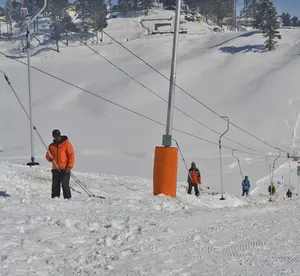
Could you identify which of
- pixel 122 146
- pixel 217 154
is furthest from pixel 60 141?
pixel 122 146

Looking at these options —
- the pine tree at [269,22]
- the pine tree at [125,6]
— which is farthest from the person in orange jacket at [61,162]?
the pine tree at [125,6]

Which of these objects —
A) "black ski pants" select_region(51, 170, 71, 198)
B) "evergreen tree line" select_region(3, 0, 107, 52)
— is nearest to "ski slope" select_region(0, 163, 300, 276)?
"black ski pants" select_region(51, 170, 71, 198)

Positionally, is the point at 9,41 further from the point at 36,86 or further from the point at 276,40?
the point at 276,40

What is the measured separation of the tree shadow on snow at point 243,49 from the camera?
65.0 m

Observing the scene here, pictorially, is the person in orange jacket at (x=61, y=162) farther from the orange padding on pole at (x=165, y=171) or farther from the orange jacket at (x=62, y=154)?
the orange padding on pole at (x=165, y=171)

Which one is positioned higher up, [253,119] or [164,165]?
[164,165]

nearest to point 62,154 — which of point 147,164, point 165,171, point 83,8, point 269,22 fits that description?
point 165,171

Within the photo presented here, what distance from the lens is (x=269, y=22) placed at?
64.2 m

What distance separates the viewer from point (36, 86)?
59.5m

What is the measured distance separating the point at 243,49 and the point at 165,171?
197 ft

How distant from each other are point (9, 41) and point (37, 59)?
2484cm

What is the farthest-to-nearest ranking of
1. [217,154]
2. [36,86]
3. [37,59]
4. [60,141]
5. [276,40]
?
[37,59], [276,40], [36,86], [217,154], [60,141]

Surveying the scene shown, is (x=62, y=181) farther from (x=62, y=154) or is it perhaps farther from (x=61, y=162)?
(x=62, y=154)

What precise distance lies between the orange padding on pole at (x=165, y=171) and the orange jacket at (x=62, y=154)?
160 centimetres
